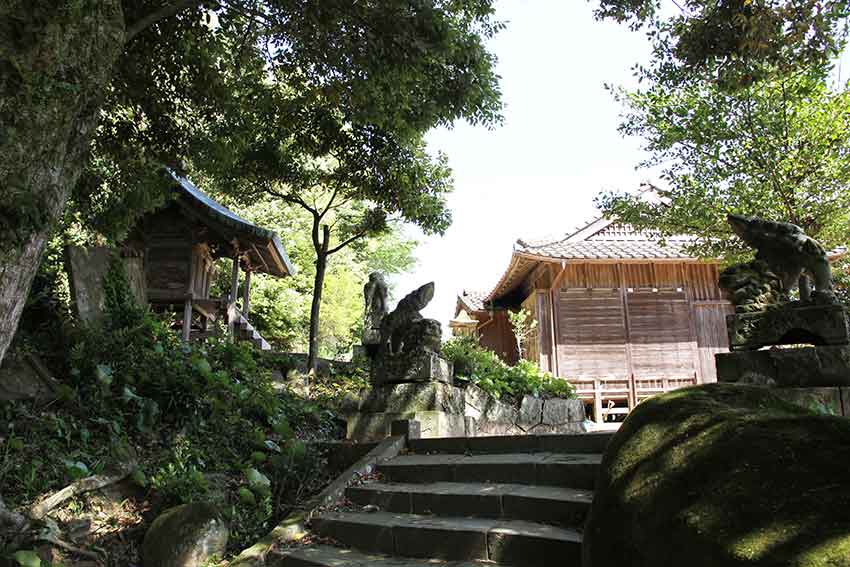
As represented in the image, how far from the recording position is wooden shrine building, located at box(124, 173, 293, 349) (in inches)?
540

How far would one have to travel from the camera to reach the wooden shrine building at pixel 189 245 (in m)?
13.7

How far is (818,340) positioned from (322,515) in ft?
14.8

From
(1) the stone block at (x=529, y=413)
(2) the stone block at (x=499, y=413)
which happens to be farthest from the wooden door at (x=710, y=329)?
(2) the stone block at (x=499, y=413)

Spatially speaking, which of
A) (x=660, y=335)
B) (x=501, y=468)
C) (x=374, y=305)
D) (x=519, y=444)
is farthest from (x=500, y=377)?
(x=660, y=335)

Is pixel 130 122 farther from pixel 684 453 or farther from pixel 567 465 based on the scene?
pixel 684 453

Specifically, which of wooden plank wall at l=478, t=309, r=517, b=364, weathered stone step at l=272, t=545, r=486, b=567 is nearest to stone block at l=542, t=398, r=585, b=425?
weathered stone step at l=272, t=545, r=486, b=567

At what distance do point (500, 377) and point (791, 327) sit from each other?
5380 mm

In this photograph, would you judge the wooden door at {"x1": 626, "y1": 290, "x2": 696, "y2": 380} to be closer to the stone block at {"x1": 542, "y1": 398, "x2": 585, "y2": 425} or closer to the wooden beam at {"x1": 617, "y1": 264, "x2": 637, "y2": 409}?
the wooden beam at {"x1": 617, "y1": 264, "x2": 637, "y2": 409}

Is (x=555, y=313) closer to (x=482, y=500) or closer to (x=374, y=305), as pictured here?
(x=374, y=305)

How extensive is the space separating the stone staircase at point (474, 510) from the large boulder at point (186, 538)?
0.55 metres

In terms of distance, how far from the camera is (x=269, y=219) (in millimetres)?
22859

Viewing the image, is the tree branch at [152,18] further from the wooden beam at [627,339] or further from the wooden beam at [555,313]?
the wooden beam at [627,339]

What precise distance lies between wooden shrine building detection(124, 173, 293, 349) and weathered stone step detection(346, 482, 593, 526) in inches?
377

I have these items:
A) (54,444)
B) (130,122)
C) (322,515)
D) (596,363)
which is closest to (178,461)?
(54,444)
